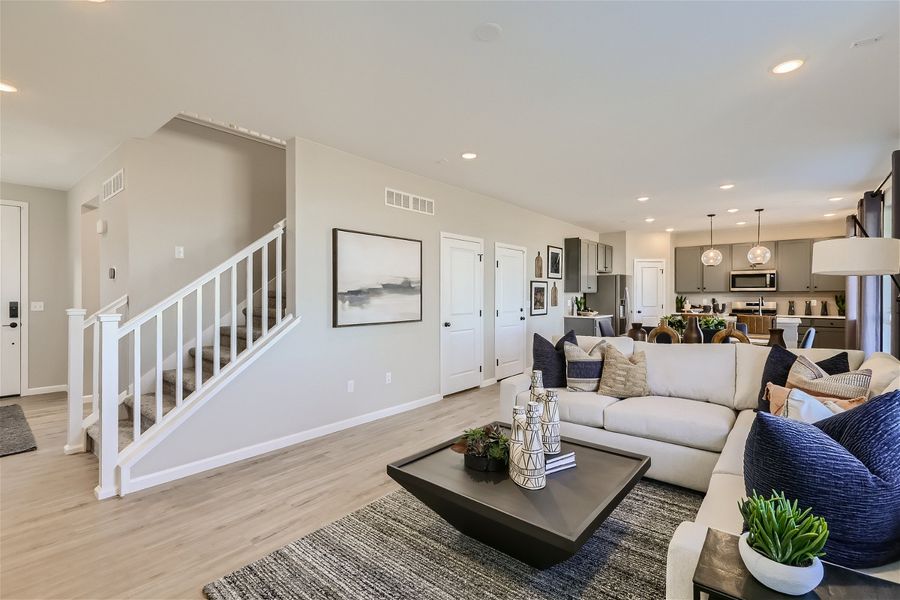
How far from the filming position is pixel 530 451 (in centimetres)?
191

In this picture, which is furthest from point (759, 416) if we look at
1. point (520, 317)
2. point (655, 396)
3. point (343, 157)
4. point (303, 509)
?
point (520, 317)

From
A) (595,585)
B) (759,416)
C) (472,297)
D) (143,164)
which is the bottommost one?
(595,585)

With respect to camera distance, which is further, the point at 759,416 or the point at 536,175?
the point at 536,175

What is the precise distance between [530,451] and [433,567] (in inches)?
29.4

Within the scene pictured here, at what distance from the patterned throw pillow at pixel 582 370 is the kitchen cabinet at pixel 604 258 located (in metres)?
5.52

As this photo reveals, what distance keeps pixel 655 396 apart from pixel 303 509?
8.78 ft

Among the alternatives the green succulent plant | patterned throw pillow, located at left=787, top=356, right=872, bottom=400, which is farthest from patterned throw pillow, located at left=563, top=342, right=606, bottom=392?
the green succulent plant

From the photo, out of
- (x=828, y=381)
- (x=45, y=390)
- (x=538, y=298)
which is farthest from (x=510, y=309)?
(x=45, y=390)

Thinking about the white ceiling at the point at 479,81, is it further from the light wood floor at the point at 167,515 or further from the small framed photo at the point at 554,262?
the small framed photo at the point at 554,262

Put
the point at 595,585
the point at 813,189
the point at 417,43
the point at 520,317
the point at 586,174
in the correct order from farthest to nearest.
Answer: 1. the point at 520,317
2. the point at 813,189
3. the point at 586,174
4. the point at 417,43
5. the point at 595,585

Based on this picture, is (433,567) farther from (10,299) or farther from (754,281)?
(754,281)

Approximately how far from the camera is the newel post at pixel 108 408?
2.72 meters

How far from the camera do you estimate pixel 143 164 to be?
3891 millimetres

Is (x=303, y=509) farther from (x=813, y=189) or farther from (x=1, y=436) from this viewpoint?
(x=813, y=189)
